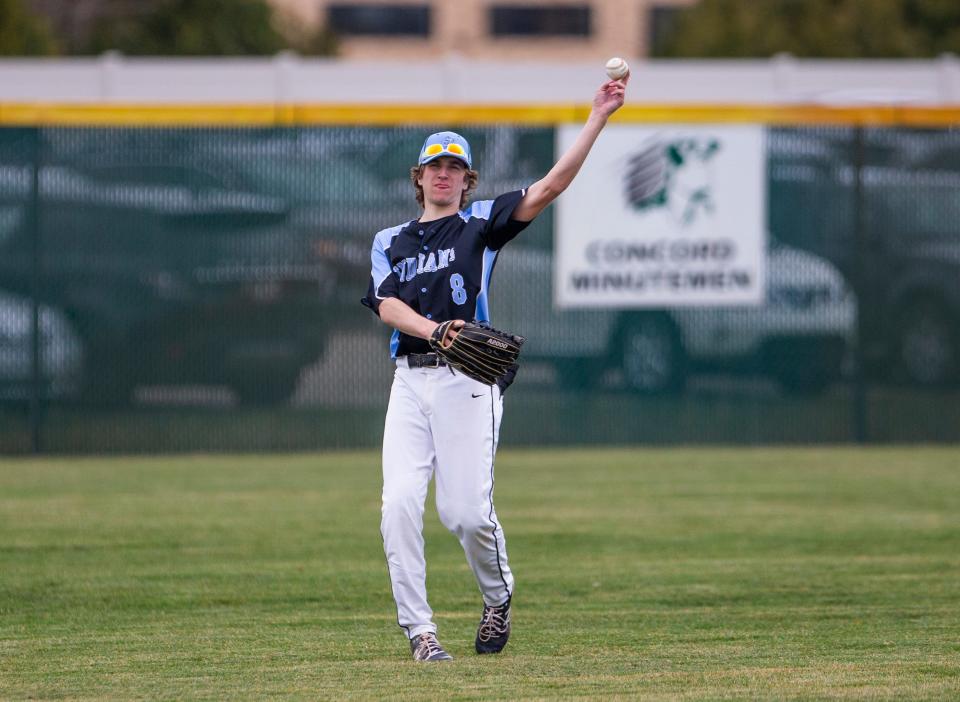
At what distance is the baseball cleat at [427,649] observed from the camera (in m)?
5.46

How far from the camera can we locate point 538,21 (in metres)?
53.9

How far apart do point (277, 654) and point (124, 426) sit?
6.58 meters

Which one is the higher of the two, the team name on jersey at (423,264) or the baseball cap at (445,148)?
the baseball cap at (445,148)

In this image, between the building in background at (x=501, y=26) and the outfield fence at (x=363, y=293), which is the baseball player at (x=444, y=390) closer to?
the outfield fence at (x=363, y=293)

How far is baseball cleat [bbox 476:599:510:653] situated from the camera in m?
5.66

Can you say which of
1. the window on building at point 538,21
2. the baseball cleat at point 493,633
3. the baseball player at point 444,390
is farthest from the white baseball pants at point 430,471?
Result: the window on building at point 538,21

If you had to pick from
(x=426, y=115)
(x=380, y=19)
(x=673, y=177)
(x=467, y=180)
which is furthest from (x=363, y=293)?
(x=380, y=19)

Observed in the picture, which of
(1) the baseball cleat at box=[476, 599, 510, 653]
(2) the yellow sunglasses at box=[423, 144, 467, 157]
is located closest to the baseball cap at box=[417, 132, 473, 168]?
(2) the yellow sunglasses at box=[423, 144, 467, 157]

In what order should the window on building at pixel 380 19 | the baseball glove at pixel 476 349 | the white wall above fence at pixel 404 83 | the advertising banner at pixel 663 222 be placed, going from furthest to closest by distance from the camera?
the window on building at pixel 380 19 → the white wall above fence at pixel 404 83 → the advertising banner at pixel 663 222 → the baseball glove at pixel 476 349

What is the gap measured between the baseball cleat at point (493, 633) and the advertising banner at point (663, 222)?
21.5 ft

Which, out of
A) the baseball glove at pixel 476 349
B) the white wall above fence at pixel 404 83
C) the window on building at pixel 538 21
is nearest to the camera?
the baseball glove at pixel 476 349

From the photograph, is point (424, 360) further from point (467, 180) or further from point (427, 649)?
point (427, 649)

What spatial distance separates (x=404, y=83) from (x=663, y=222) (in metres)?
7.40

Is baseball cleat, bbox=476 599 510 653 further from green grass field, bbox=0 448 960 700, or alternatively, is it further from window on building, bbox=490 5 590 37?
window on building, bbox=490 5 590 37
